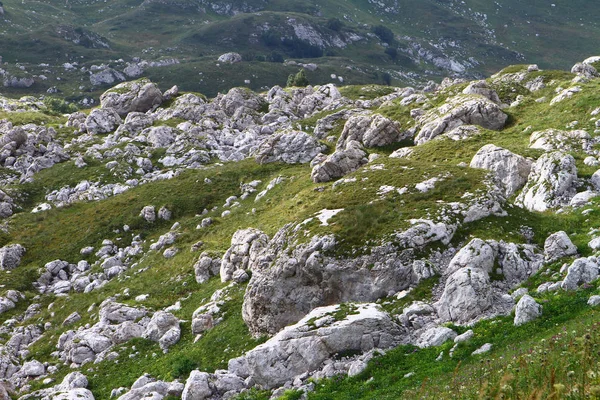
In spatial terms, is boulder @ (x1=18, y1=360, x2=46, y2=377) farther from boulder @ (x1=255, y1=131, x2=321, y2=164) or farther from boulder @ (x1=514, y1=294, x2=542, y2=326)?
boulder @ (x1=255, y1=131, x2=321, y2=164)

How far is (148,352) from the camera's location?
35875 mm

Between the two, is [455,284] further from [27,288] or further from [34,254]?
[34,254]

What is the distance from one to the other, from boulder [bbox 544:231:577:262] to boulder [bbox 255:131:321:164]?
2004 inches

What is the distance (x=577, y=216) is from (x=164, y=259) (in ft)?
138

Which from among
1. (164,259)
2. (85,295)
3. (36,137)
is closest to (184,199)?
(164,259)

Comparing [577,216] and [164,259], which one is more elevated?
[577,216]

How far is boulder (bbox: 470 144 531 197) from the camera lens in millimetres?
42344

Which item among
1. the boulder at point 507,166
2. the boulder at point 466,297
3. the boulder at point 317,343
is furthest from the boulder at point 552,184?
the boulder at point 317,343

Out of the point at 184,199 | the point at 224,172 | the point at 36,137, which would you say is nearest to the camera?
the point at 184,199

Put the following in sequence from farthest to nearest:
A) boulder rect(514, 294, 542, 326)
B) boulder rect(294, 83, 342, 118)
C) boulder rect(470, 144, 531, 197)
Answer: boulder rect(294, 83, 342, 118), boulder rect(470, 144, 531, 197), boulder rect(514, 294, 542, 326)

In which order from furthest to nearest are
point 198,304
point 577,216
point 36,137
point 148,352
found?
1. point 36,137
2. point 198,304
3. point 148,352
4. point 577,216

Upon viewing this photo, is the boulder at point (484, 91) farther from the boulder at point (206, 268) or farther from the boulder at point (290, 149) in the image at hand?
the boulder at point (206, 268)

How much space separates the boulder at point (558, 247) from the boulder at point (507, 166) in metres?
13.8

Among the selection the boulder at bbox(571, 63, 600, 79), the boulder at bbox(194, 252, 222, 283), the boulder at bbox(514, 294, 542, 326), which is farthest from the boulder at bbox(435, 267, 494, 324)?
the boulder at bbox(571, 63, 600, 79)
